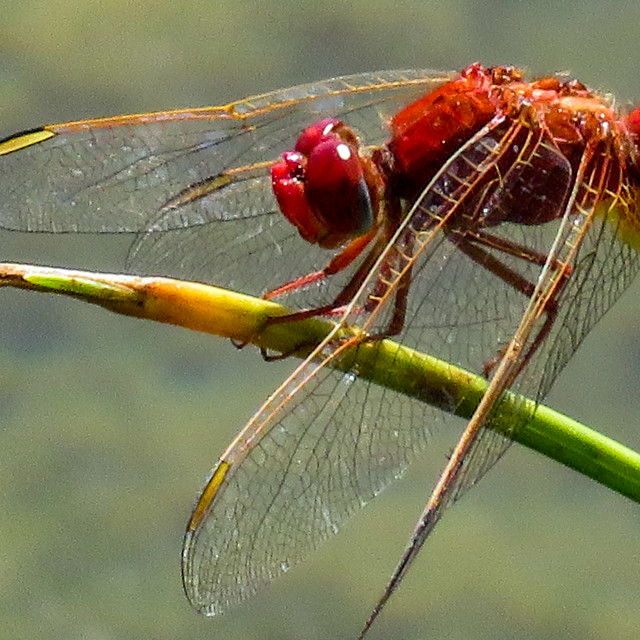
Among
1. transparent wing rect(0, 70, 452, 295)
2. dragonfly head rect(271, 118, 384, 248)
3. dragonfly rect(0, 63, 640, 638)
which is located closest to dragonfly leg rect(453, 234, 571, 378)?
dragonfly rect(0, 63, 640, 638)

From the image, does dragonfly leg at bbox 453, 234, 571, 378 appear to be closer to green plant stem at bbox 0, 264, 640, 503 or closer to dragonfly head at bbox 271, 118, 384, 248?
dragonfly head at bbox 271, 118, 384, 248

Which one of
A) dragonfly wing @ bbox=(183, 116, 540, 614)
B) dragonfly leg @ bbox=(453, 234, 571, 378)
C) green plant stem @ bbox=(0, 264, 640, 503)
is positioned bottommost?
dragonfly wing @ bbox=(183, 116, 540, 614)

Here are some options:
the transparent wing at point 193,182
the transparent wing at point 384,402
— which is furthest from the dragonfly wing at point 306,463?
the transparent wing at point 193,182

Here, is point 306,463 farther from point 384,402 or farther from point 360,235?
point 360,235

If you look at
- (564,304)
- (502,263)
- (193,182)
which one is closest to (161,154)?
(193,182)

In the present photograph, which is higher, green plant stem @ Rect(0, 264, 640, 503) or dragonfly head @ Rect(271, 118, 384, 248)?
dragonfly head @ Rect(271, 118, 384, 248)

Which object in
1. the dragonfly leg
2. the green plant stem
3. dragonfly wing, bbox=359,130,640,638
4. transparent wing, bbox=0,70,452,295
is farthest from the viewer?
transparent wing, bbox=0,70,452,295

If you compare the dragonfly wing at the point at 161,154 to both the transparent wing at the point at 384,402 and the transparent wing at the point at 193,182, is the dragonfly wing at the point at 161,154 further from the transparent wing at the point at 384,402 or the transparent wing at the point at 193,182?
the transparent wing at the point at 384,402

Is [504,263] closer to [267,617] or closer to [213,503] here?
[213,503]
